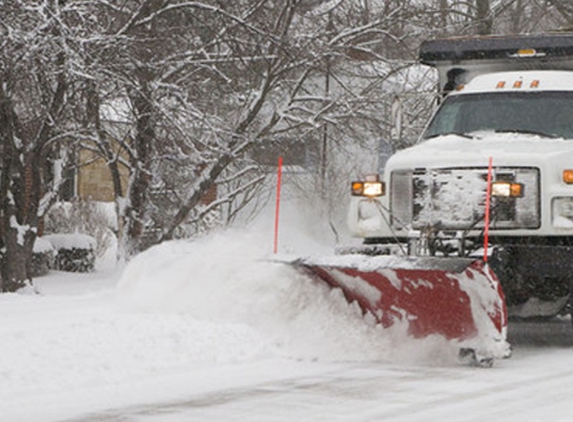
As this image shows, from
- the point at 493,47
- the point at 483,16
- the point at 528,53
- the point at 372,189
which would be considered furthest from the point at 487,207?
the point at 483,16

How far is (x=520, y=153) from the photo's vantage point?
10539 millimetres

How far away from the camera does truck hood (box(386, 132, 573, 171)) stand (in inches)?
412

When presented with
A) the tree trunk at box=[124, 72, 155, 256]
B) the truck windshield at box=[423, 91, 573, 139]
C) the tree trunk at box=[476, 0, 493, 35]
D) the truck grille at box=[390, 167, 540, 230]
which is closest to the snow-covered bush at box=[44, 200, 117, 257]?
the tree trunk at box=[124, 72, 155, 256]

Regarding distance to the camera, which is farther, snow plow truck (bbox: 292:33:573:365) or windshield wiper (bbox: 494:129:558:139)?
windshield wiper (bbox: 494:129:558:139)

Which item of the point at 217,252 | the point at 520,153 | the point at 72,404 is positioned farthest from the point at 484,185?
the point at 72,404

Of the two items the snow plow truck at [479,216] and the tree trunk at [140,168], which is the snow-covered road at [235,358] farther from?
the tree trunk at [140,168]

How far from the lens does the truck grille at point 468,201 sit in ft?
34.2

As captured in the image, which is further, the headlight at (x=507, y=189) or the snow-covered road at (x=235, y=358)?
the headlight at (x=507, y=189)

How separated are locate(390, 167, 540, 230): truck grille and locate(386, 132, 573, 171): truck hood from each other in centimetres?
7

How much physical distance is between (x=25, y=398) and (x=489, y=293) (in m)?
3.54

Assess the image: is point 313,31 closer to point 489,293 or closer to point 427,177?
point 427,177

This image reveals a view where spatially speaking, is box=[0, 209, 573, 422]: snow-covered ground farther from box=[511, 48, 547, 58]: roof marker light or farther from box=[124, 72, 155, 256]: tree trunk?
box=[124, 72, 155, 256]: tree trunk

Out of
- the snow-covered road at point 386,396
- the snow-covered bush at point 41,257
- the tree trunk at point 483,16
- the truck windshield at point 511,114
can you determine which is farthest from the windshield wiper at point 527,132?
the tree trunk at point 483,16

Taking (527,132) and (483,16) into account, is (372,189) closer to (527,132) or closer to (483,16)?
(527,132)
